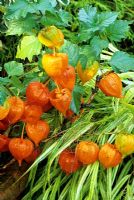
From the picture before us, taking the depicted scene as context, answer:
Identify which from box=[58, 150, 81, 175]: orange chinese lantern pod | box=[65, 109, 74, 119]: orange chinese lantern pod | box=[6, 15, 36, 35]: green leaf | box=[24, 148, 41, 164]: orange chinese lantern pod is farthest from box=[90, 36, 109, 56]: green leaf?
box=[24, 148, 41, 164]: orange chinese lantern pod

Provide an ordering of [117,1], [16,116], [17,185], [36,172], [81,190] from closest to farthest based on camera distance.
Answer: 1. [16,116]
2. [81,190]
3. [17,185]
4. [36,172]
5. [117,1]

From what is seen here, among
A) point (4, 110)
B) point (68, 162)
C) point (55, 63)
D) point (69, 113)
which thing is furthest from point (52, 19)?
point (68, 162)

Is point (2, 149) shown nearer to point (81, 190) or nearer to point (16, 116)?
point (16, 116)

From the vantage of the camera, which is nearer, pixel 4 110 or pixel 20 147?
pixel 4 110

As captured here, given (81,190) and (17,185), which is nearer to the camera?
(81,190)

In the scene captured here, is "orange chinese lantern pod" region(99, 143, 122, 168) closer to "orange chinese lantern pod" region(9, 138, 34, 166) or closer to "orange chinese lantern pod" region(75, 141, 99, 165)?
"orange chinese lantern pod" region(75, 141, 99, 165)

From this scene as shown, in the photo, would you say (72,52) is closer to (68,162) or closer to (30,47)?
(30,47)

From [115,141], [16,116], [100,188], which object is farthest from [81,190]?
[16,116]
